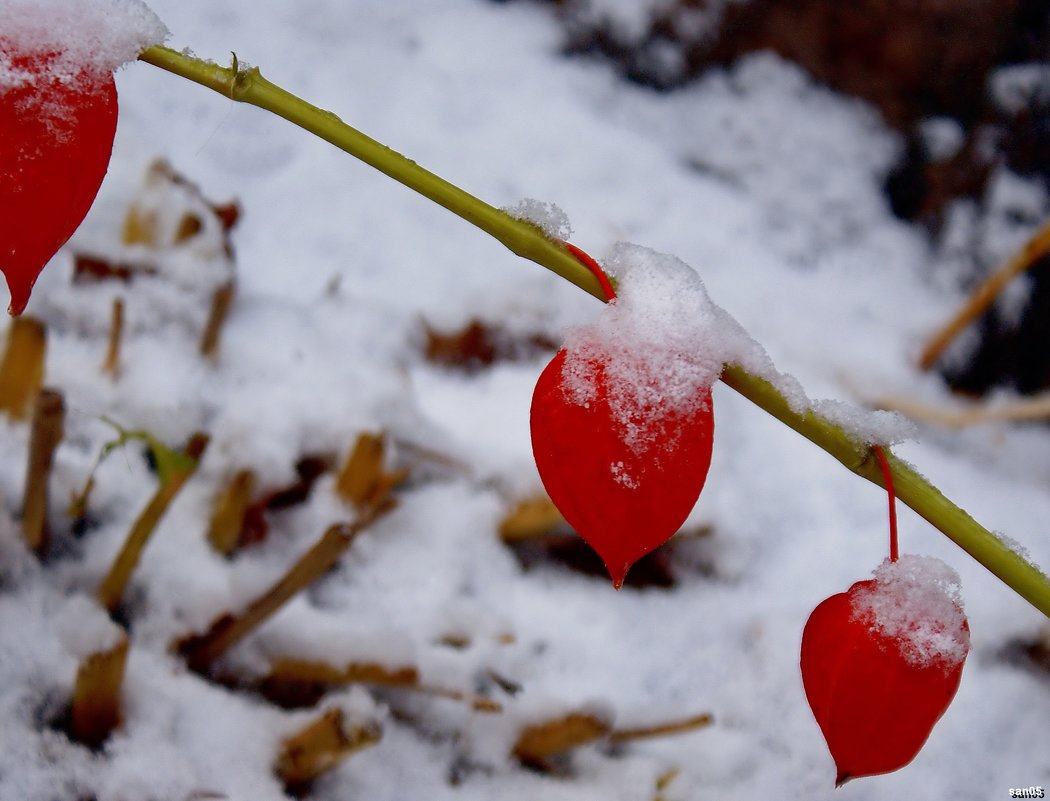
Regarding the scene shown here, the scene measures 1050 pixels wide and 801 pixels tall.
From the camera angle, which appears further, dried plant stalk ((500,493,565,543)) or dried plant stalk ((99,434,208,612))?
dried plant stalk ((500,493,565,543))

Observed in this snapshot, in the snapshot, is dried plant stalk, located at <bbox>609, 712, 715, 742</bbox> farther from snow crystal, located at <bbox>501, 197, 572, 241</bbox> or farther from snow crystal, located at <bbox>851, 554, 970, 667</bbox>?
snow crystal, located at <bbox>501, 197, 572, 241</bbox>

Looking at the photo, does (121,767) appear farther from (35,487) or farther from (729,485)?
(729,485)

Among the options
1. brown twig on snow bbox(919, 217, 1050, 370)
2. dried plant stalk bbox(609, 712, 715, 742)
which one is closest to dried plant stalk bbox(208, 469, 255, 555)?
dried plant stalk bbox(609, 712, 715, 742)

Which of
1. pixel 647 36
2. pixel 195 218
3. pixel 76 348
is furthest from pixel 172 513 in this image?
pixel 647 36

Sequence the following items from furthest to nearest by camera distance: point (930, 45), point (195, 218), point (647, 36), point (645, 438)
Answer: point (647, 36) → point (930, 45) → point (195, 218) → point (645, 438)

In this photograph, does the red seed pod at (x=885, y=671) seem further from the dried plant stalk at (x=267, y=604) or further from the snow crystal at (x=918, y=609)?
the dried plant stalk at (x=267, y=604)

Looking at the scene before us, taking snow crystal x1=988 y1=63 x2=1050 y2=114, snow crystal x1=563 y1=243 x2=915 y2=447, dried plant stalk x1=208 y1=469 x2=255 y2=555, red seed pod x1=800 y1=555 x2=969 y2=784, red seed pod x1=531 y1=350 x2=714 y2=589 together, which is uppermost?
snow crystal x1=988 y1=63 x2=1050 y2=114

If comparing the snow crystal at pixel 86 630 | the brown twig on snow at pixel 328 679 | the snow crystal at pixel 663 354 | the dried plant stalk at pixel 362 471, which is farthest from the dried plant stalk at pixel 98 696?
the snow crystal at pixel 663 354
